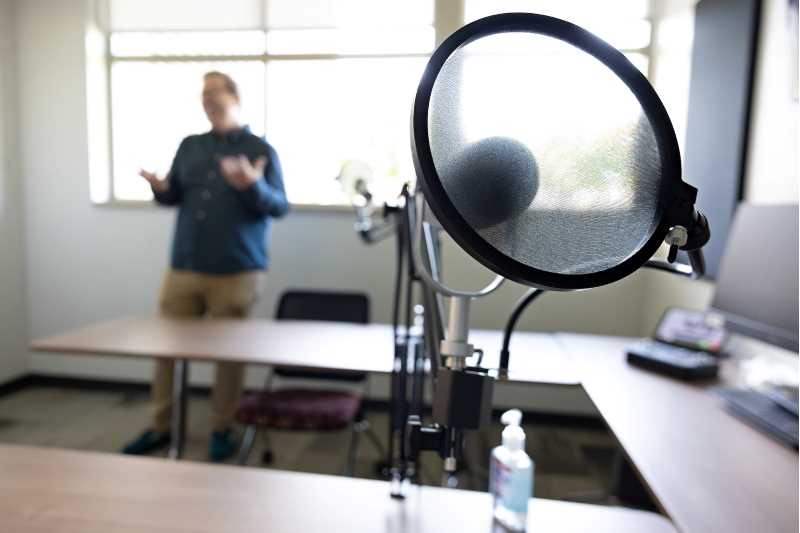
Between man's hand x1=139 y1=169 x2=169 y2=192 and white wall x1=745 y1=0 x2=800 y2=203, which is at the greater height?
white wall x1=745 y1=0 x2=800 y2=203

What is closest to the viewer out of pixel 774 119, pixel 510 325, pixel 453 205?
pixel 453 205

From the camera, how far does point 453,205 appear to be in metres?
0.44

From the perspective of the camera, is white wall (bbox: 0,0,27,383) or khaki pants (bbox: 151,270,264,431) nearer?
khaki pants (bbox: 151,270,264,431)

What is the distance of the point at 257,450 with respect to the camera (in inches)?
112

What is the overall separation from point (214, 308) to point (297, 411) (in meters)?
0.86

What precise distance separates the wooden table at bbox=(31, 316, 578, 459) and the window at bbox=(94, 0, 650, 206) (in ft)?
4.13

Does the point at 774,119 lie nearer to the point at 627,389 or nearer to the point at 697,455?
the point at 627,389

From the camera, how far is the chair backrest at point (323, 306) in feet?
8.80

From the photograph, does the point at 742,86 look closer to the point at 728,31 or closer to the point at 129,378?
the point at 728,31

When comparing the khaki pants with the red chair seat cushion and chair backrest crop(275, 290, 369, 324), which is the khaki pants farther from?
the red chair seat cushion

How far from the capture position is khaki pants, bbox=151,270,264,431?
2.73m

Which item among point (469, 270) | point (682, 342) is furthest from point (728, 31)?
point (469, 270)

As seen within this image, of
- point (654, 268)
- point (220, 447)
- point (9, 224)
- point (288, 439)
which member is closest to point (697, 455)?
point (654, 268)

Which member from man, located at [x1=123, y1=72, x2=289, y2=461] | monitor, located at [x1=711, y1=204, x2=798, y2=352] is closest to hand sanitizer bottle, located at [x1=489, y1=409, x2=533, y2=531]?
monitor, located at [x1=711, y1=204, x2=798, y2=352]
